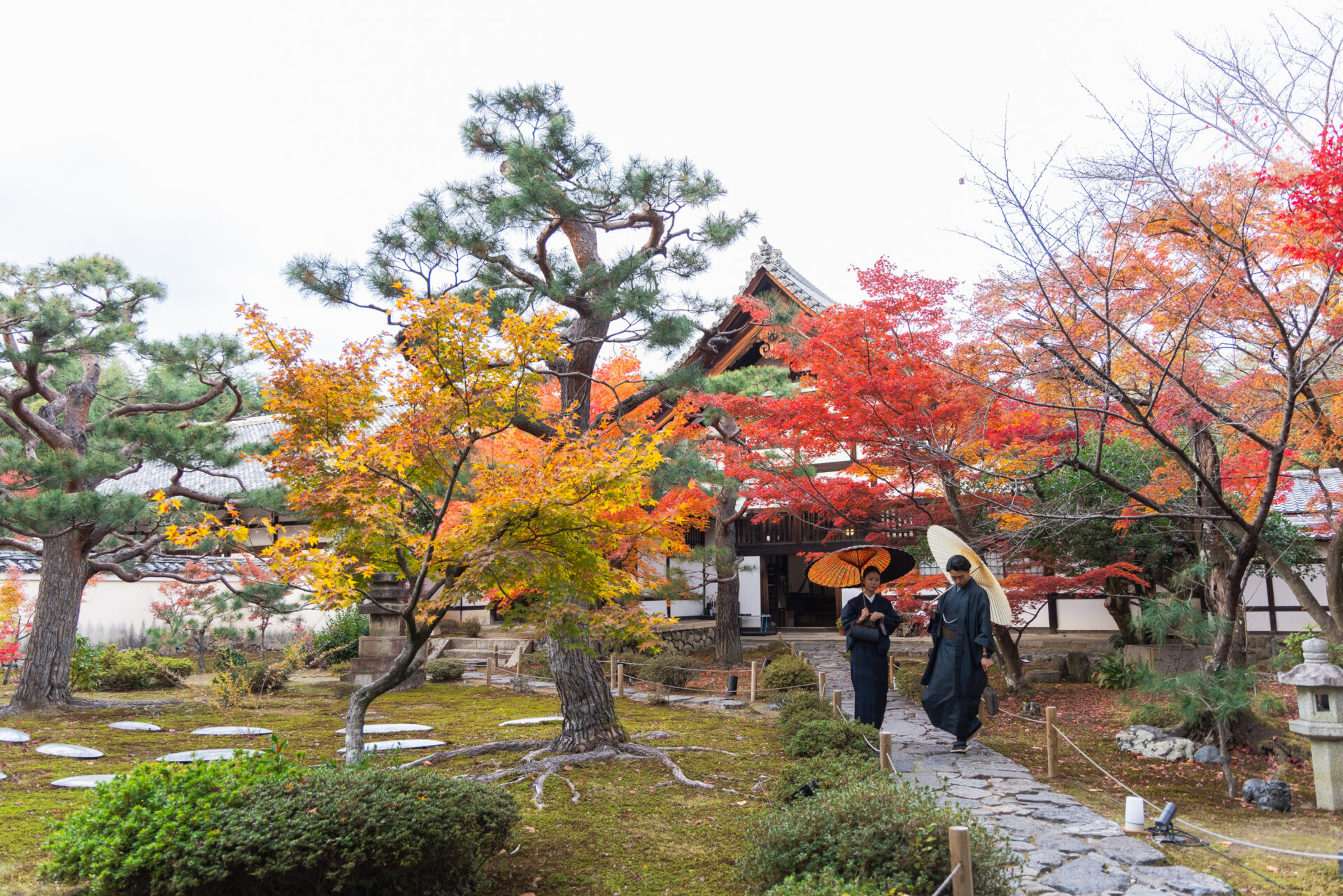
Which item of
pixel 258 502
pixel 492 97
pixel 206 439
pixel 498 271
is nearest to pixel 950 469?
pixel 498 271

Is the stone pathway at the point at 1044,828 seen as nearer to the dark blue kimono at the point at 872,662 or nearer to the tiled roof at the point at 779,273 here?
the dark blue kimono at the point at 872,662

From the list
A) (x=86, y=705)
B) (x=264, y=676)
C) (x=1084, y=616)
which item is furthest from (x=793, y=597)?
(x=86, y=705)

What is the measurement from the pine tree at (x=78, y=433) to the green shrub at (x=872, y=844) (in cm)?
928

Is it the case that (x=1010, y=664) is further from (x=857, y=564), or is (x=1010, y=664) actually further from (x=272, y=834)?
(x=272, y=834)

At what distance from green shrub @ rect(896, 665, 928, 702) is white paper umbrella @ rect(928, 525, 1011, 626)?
345 cm

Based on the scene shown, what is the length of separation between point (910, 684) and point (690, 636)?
8.09 metres

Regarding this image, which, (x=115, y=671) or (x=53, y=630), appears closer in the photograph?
(x=53, y=630)

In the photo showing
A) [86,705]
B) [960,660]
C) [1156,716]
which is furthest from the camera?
[86,705]

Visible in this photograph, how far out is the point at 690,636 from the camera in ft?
61.0

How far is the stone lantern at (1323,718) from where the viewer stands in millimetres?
5625

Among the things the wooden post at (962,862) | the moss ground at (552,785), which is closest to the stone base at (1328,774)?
the moss ground at (552,785)

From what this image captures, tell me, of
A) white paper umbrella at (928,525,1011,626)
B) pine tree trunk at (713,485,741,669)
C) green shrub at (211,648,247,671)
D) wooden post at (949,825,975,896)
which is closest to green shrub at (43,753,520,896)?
wooden post at (949,825,975,896)

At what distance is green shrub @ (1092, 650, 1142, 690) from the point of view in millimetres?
11758

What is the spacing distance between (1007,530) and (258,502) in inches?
386
